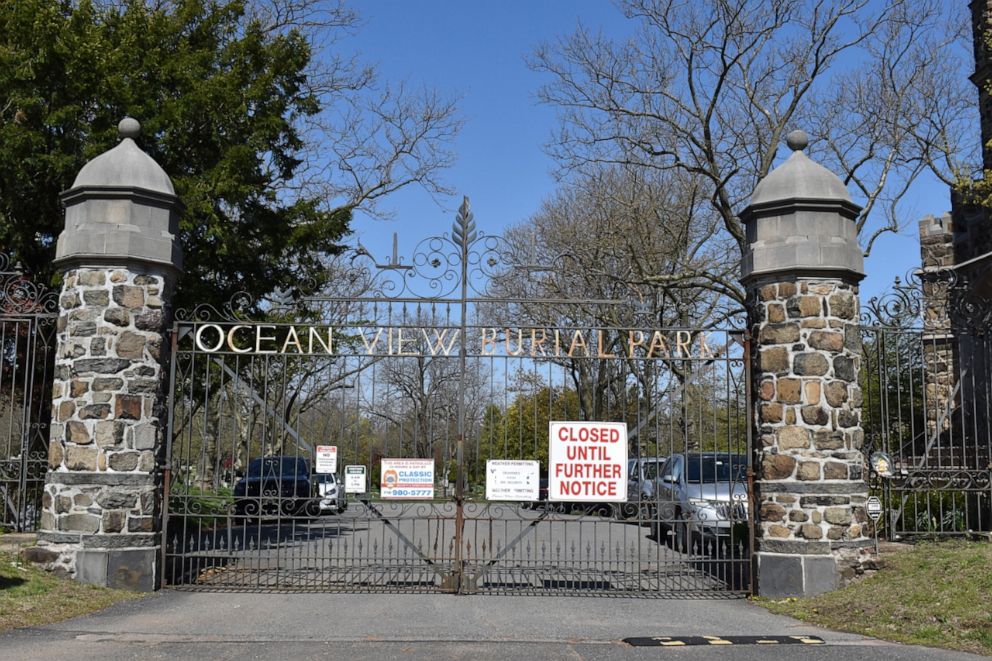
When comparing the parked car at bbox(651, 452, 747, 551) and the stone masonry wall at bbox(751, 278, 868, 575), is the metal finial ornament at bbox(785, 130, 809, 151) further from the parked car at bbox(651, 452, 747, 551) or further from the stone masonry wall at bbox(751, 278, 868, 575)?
the parked car at bbox(651, 452, 747, 551)

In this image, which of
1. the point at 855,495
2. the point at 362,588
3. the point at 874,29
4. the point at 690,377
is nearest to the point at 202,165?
the point at 362,588

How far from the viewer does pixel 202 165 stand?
1499cm

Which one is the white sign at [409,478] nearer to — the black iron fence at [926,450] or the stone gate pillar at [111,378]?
the stone gate pillar at [111,378]

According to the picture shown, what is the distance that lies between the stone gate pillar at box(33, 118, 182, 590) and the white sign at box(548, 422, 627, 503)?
422cm

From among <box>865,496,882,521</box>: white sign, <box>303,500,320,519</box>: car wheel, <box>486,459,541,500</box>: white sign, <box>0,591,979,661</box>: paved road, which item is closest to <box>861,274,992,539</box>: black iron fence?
<box>865,496,882,521</box>: white sign

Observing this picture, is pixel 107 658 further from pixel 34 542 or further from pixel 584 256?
pixel 584 256

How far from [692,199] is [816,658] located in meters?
17.2

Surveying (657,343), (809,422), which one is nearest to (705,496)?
(657,343)

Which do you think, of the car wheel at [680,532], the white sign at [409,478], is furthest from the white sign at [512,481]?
the car wheel at [680,532]

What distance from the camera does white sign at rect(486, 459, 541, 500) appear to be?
9.60 meters

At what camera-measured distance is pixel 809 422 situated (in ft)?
31.4

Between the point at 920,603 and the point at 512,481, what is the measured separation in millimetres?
3973

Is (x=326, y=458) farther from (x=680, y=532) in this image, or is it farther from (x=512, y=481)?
(x=680, y=532)

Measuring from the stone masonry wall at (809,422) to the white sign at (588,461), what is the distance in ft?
4.90
